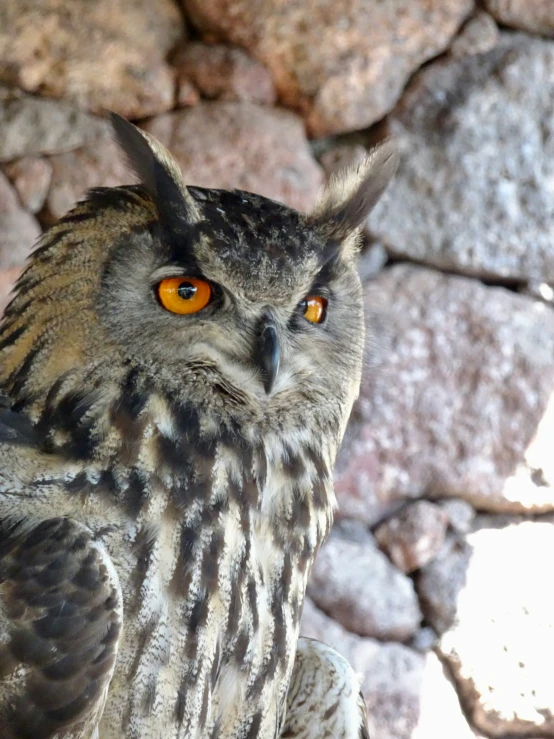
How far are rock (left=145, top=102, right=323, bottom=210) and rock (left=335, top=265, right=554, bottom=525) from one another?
31 centimetres

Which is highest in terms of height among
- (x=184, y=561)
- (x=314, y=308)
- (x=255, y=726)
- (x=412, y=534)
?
(x=314, y=308)

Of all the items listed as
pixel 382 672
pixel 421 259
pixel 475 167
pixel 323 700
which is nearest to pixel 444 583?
pixel 382 672

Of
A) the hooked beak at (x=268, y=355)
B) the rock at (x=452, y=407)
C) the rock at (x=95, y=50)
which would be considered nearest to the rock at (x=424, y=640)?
the rock at (x=452, y=407)

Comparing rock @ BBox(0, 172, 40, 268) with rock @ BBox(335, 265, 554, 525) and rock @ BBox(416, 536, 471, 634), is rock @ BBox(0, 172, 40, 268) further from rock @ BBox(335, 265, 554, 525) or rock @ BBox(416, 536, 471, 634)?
rock @ BBox(416, 536, 471, 634)

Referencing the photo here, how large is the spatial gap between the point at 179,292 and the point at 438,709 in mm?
1346

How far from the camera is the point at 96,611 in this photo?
2.56 feet

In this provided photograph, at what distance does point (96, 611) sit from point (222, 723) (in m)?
0.25

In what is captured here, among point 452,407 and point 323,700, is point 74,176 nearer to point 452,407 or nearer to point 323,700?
point 452,407

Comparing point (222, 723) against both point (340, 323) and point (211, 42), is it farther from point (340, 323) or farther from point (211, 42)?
point (211, 42)

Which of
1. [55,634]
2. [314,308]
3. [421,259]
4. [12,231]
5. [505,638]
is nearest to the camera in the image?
[55,634]

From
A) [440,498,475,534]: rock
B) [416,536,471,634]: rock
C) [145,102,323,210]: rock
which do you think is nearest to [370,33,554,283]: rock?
[145,102,323,210]: rock

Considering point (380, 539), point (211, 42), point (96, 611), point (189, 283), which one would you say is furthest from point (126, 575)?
point (211, 42)

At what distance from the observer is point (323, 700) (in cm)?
114

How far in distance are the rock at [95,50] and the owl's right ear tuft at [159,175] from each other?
2.51ft
